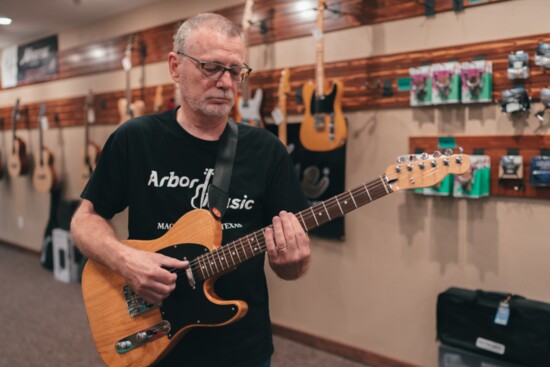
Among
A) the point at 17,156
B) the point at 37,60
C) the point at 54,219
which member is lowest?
the point at 54,219

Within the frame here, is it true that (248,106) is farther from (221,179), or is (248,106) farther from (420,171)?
(420,171)

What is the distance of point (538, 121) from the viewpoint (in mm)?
2398

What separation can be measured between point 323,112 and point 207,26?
1.73 m

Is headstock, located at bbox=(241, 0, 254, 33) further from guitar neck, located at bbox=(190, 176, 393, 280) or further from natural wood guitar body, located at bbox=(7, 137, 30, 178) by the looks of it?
natural wood guitar body, located at bbox=(7, 137, 30, 178)

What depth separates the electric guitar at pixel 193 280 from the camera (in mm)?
1285

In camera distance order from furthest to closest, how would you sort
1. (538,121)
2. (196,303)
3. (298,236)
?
(538,121) → (196,303) → (298,236)

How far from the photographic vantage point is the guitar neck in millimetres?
1334

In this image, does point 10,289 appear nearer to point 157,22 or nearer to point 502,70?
point 157,22

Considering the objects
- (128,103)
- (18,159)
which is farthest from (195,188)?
(18,159)

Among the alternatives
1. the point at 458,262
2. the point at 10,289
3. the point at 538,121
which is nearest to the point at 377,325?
the point at 458,262

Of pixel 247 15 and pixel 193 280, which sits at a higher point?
pixel 247 15

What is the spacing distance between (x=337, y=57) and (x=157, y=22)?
6.70 ft

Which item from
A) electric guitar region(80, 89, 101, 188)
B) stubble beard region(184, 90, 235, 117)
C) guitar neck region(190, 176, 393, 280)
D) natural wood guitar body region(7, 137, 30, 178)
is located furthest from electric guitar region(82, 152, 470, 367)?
natural wood guitar body region(7, 137, 30, 178)

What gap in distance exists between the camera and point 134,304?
57.4 inches
